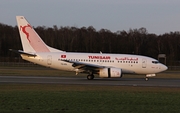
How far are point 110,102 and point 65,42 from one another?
306 ft

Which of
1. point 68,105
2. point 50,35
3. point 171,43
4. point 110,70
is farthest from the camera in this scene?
point 50,35

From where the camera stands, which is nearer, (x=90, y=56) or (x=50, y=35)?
(x=90, y=56)


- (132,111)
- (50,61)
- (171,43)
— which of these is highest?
(171,43)

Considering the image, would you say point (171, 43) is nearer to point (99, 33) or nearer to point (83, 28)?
point (99, 33)

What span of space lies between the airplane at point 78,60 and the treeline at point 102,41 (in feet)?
193

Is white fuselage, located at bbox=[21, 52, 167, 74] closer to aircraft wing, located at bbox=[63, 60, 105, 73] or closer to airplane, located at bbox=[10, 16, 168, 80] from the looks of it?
airplane, located at bbox=[10, 16, 168, 80]

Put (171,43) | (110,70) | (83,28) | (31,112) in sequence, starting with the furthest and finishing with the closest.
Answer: (83,28) < (171,43) < (110,70) < (31,112)

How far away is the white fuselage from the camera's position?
3612 cm

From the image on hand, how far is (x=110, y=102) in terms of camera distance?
15.8 metres

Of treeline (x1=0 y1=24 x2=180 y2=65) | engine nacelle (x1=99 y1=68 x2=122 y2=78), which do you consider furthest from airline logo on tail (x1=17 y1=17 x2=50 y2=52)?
treeline (x1=0 y1=24 x2=180 y2=65)

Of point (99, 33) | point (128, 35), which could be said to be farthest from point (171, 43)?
point (99, 33)

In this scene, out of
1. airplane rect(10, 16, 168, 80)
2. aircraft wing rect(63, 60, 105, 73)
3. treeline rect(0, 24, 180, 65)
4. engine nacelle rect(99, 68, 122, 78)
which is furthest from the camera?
treeline rect(0, 24, 180, 65)

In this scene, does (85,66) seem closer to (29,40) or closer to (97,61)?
(97,61)

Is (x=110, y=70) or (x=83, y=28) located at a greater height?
(x=83, y=28)
